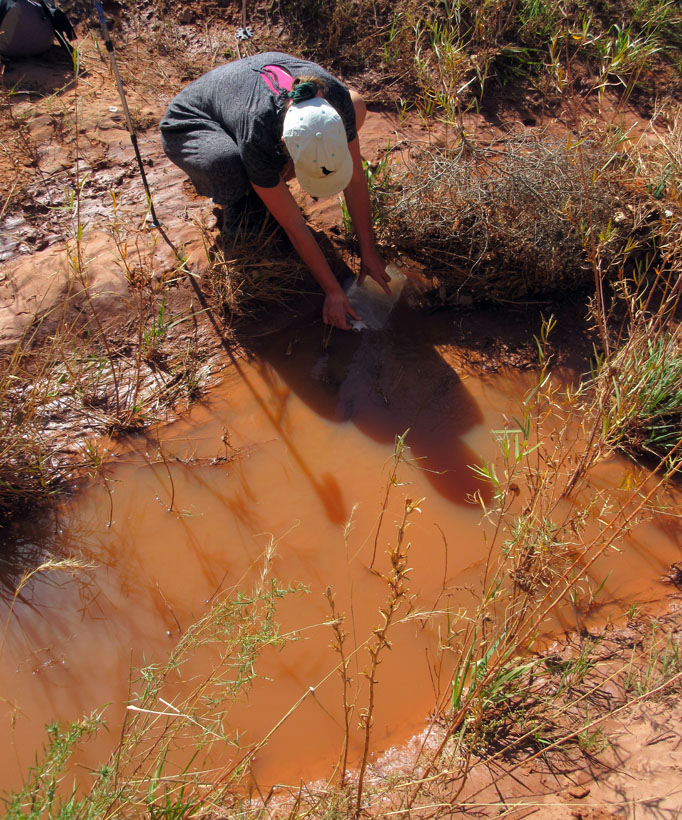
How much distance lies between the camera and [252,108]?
241cm

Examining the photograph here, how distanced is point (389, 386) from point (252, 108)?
126 cm

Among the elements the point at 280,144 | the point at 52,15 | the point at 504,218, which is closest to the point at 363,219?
the point at 280,144

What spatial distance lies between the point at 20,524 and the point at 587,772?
2146mm

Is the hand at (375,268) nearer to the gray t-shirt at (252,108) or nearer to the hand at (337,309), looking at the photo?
the hand at (337,309)

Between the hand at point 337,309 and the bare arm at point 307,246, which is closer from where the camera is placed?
the bare arm at point 307,246

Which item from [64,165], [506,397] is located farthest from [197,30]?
[506,397]

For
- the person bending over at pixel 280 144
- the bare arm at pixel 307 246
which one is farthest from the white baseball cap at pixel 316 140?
the bare arm at pixel 307 246

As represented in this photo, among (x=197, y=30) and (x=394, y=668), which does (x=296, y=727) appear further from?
(x=197, y=30)

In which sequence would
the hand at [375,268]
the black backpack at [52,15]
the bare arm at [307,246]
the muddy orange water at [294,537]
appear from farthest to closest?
1. the black backpack at [52,15]
2. the hand at [375,268]
3. the bare arm at [307,246]
4. the muddy orange water at [294,537]

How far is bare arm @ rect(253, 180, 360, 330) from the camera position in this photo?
2.53 m

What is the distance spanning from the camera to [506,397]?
110 inches

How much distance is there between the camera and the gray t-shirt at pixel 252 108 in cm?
237

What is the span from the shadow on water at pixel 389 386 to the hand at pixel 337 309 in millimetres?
118

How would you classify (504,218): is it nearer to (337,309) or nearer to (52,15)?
(337,309)
